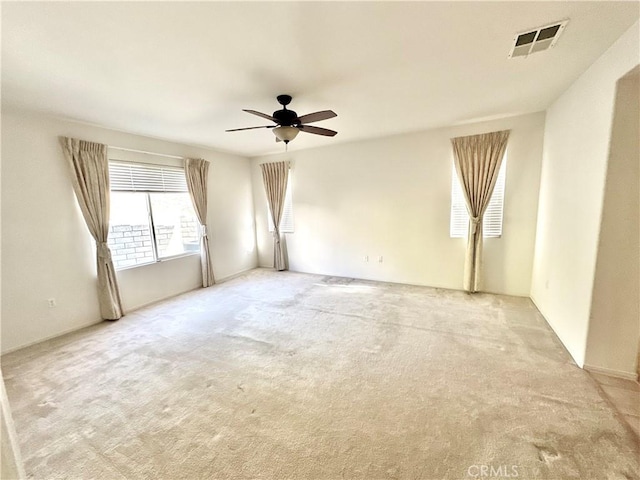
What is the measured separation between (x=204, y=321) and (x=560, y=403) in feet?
12.0

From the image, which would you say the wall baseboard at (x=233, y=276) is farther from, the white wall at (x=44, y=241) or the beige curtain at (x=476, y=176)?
the beige curtain at (x=476, y=176)

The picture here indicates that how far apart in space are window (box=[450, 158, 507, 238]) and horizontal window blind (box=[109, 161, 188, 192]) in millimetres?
4558

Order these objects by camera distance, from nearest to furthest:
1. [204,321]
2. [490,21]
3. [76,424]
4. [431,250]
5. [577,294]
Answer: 1. [490,21]
2. [76,424]
3. [577,294]
4. [204,321]
5. [431,250]

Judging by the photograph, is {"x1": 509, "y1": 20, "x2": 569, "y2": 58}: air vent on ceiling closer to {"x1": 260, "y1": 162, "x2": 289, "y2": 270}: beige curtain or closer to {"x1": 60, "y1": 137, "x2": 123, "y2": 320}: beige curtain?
{"x1": 260, "y1": 162, "x2": 289, "y2": 270}: beige curtain

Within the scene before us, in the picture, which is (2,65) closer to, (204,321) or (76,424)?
(76,424)

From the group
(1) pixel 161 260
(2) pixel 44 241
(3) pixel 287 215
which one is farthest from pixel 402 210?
(2) pixel 44 241

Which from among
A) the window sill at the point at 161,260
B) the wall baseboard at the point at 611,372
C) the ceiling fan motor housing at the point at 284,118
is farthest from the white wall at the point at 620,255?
the window sill at the point at 161,260

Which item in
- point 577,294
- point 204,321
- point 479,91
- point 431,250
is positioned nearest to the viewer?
point 577,294

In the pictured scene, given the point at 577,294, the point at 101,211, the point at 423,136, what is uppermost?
the point at 423,136

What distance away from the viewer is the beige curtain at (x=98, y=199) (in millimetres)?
3309

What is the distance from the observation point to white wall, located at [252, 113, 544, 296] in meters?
3.80

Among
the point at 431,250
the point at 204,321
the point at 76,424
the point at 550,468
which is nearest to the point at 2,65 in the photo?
the point at 76,424

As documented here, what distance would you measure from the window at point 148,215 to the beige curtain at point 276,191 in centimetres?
157

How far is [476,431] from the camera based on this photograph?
1.73 metres
